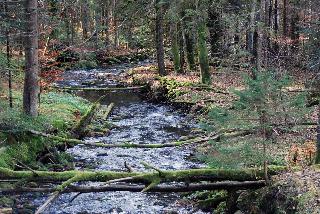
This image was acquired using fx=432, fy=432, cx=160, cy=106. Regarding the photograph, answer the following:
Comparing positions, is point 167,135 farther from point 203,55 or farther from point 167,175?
point 167,175

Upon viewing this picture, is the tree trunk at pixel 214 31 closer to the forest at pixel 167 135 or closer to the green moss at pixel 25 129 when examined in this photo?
the forest at pixel 167 135

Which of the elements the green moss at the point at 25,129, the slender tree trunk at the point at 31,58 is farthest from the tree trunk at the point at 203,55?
the slender tree trunk at the point at 31,58

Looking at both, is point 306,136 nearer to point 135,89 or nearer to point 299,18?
point 135,89

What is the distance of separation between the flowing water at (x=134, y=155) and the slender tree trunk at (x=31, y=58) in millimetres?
2064

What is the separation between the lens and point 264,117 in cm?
816

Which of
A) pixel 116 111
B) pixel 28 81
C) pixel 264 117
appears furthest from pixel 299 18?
pixel 264 117

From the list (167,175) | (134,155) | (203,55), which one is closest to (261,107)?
(167,175)

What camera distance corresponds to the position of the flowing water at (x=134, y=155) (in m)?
10.1

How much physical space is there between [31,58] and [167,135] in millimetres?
6084

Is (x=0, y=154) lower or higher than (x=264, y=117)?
lower

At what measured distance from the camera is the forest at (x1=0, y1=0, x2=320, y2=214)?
26.8 feet

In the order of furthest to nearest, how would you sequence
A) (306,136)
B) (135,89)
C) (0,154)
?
(135,89)
(306,136)
(0,154)

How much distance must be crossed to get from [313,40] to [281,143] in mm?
10445

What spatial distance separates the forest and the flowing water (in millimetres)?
43
